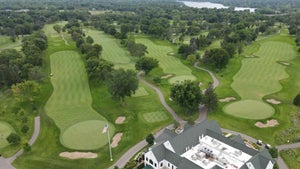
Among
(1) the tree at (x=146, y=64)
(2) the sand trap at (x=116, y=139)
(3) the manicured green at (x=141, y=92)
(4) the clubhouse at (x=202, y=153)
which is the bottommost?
(2) the sand trap at (x=116, y=139)

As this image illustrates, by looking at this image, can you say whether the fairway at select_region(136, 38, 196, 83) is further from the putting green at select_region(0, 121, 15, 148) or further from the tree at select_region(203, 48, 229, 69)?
the putting green at select_region(0, 121, 15, 148)

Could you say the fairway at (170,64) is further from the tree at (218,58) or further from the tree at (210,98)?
the tree at (210,98)

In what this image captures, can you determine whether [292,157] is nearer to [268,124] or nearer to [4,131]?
[268,124]

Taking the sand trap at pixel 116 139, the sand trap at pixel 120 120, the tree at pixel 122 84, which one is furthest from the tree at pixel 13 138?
the tree at pixel 122 84

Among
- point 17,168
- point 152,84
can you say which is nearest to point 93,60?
point 152,84

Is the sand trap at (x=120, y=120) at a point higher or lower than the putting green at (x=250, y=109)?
lower

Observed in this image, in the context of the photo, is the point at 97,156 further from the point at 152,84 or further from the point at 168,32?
the point at 168,32

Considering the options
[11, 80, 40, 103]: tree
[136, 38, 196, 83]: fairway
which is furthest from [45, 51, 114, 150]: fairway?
[136, 38, 196, 83]: fairway
